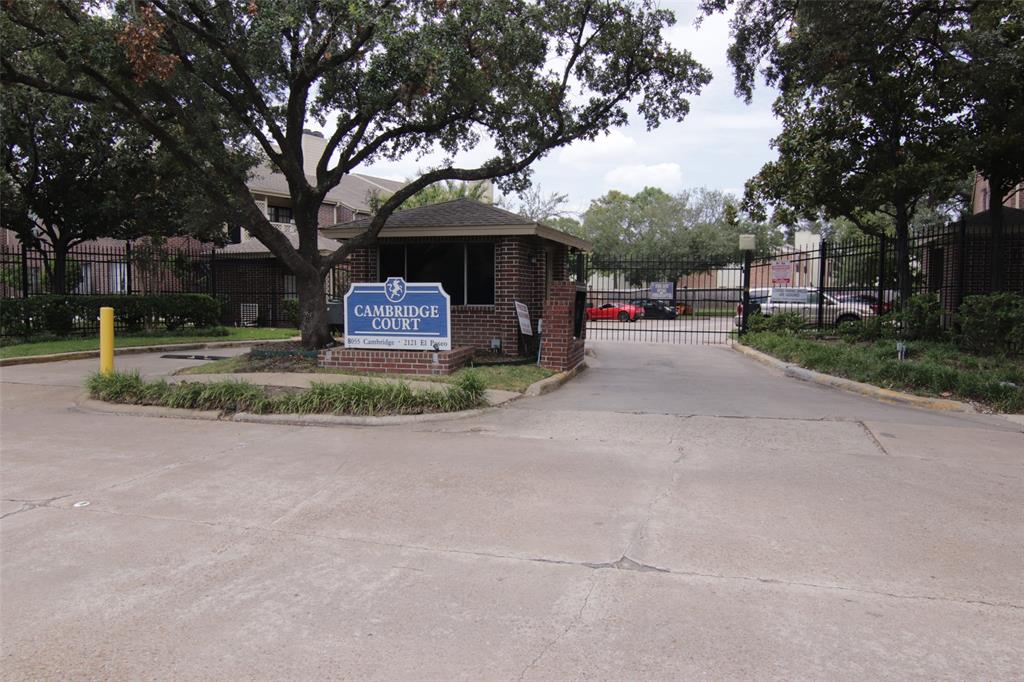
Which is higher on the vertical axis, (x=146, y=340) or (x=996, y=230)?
(x=996, y=230)

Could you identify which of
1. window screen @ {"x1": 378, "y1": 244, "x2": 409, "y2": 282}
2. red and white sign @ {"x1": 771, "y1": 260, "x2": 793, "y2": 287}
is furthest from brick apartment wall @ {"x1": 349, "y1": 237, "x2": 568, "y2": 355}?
red and white sign @ {"x1": 771, "y1": 260, "x2": 793, "y2": 287}

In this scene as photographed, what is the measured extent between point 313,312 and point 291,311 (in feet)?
37.2

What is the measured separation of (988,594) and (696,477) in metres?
2.52

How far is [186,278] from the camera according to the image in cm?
2330

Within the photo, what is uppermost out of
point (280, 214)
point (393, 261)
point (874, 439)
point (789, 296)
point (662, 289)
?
point (280, 214)

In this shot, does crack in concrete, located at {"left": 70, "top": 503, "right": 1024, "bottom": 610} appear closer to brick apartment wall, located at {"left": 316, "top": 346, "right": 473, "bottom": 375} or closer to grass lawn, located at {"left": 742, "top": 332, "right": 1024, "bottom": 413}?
brick apartment wall, located at {"left": 316, "top": 346, "right": 473, "bottom": 375}

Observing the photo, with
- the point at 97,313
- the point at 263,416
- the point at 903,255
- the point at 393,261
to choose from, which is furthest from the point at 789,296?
the point at 97,313

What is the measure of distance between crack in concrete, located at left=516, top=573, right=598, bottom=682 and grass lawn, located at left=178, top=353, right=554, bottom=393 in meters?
6.27

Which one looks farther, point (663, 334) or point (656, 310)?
point (656, 310)

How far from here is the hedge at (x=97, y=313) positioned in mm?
17312

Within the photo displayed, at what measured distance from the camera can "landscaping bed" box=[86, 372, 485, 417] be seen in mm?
8898

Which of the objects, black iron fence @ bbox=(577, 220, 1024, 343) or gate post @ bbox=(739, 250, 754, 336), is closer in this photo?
black iron fence @ bbox=(577, 220, 1024, 343)

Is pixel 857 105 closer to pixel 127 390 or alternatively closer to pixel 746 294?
pixel 746 294

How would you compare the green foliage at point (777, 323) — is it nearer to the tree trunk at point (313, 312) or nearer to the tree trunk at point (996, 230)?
the tree trunk at point (996, 230)
